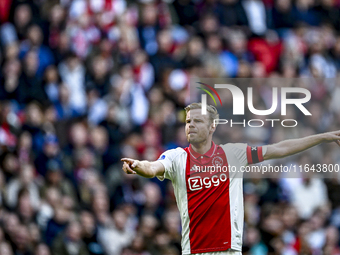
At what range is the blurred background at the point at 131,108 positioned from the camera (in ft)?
33.4

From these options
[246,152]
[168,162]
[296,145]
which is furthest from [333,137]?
[168,162]

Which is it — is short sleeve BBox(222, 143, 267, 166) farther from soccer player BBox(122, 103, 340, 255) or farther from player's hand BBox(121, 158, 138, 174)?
player's hand BBox(121, 158, 138, 174)

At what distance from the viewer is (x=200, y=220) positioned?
6262 mm

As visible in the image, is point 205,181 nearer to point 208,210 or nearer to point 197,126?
point 208,210

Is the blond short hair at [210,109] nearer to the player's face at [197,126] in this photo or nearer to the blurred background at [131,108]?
the player's face at [197,126]

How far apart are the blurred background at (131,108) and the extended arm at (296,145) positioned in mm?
1296

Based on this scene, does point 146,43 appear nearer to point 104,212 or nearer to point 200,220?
point 104,212

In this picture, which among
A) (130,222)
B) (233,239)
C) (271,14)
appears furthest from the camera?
(271,14)

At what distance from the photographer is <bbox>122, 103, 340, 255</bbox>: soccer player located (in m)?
6.12

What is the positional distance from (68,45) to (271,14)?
4.66 m

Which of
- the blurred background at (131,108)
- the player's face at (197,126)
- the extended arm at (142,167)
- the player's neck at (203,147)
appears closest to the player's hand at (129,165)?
the extended arm at (142,167)

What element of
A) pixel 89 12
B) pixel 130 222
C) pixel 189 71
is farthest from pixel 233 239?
pixel 89 12

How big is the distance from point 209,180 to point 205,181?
0.04m

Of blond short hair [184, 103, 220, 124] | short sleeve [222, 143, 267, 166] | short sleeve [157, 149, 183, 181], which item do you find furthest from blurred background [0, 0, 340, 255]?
short sleeve [157, 149, 183, 181]
